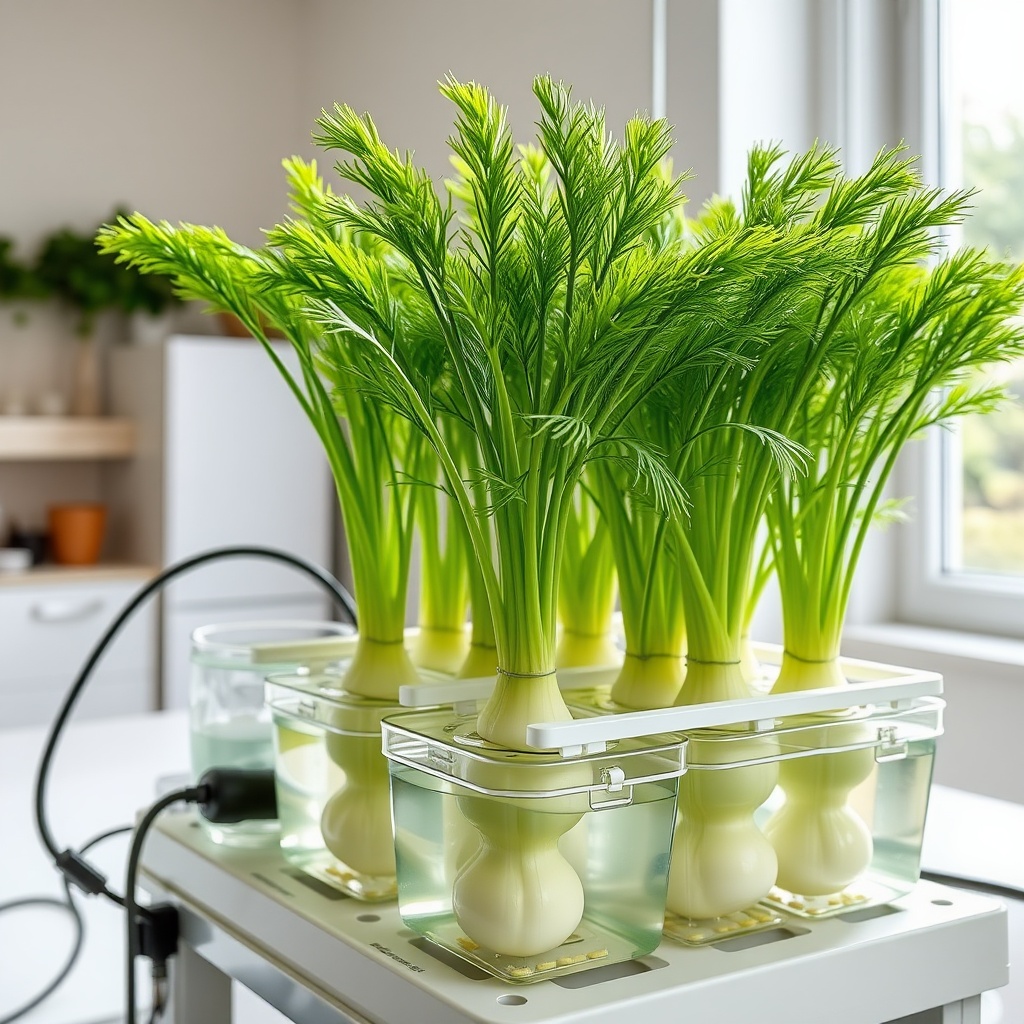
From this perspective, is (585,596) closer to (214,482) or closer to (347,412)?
(347,412)

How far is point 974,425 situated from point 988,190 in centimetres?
42

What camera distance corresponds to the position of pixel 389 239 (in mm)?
500

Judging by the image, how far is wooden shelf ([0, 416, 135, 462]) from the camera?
3436 millimetres

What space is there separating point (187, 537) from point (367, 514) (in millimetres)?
2958

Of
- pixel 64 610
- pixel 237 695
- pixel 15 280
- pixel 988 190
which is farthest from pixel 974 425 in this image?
pixel 15 280

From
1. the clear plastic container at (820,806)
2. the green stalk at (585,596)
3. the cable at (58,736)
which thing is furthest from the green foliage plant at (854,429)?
the cable at (58,736)

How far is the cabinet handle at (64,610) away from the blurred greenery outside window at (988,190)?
2.26 m

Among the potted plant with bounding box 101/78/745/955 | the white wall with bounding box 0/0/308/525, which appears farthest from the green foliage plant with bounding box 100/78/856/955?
the white wall with bounding box 0/0/308/525

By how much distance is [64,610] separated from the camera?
129 inches

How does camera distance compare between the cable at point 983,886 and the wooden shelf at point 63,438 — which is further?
the wooden shelf at point 63,438

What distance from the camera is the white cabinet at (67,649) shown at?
3.23m

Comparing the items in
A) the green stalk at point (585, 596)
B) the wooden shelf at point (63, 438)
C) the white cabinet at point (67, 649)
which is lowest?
the white cabinet at point (67, 649)

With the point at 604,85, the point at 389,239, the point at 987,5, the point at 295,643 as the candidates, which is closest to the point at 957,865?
the point at 295,643

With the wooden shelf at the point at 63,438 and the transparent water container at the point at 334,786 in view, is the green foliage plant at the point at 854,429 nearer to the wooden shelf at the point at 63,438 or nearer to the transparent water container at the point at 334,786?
the transparent water container at the point at 334,786
